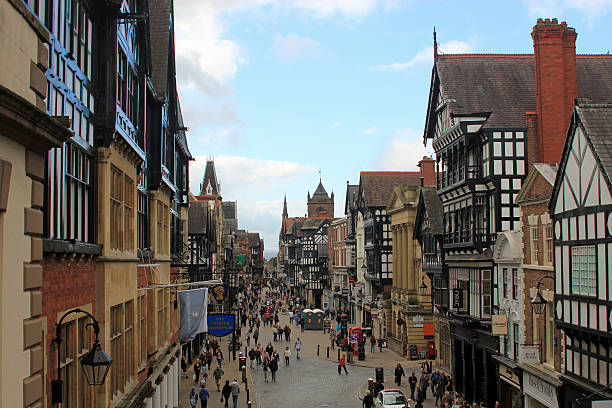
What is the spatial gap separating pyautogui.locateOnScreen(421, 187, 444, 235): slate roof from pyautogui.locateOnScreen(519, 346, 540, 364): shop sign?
13.8 m

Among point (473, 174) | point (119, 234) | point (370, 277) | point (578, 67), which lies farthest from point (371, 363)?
point (119, 234)

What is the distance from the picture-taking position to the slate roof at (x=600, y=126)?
17625mm

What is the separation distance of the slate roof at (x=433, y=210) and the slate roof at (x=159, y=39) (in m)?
19.0

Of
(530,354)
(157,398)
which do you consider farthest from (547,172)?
(157,398)

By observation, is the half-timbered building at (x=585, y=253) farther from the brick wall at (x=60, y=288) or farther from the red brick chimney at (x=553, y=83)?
the brick wall at (x=60, y=288)

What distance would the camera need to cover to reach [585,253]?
18.4 m

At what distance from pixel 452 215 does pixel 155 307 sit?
16.3 m

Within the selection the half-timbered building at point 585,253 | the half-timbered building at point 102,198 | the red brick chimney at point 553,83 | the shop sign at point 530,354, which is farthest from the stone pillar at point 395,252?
the half-timbered building at point 102,198

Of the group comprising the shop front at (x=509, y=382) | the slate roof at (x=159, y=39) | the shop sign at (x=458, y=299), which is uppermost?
the slate roof at (x=159, y=39)

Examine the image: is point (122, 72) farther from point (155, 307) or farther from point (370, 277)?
point (370, 277)

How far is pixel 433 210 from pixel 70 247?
29859 millimetres

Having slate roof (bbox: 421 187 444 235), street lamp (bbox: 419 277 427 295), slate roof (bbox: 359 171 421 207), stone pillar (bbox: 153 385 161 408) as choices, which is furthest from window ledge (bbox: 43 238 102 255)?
slate roof (bbox: 359 171 421 207)

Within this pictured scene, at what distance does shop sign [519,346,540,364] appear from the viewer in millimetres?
23594

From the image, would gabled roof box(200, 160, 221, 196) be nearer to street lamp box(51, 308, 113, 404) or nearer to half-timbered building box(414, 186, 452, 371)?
half-timbered building box(414, 186, 452, 371)
